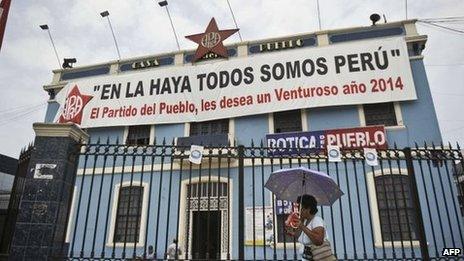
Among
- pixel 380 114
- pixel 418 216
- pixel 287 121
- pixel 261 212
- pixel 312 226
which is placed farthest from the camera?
pixel 287 121

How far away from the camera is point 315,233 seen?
418cm

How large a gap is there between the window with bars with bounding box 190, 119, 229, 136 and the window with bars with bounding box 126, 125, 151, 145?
86.7 inches

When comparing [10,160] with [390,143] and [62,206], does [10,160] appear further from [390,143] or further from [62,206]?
[390,143]

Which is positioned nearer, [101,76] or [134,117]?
[134,117]

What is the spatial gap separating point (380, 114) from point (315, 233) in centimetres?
1058

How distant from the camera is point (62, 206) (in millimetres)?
5312

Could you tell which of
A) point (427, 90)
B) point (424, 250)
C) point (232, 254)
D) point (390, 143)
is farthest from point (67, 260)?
point (427, 90)

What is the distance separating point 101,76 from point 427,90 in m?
14.4

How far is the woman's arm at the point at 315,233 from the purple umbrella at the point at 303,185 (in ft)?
2.82

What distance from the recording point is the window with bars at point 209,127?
1488 centimetres

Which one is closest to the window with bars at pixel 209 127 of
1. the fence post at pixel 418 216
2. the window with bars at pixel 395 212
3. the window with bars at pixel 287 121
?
the window with bars at pixel 287 121

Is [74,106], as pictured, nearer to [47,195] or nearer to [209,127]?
[209,127]

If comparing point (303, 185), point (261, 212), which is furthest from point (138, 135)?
point (303, 185)
